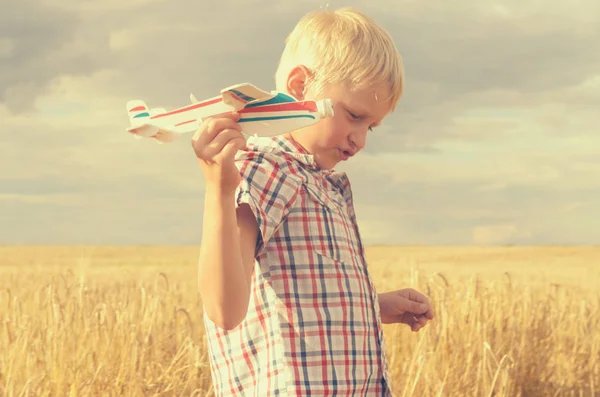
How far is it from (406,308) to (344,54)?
2.54 ft

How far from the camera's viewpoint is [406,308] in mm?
2143

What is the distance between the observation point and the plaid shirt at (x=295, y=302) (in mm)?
1622

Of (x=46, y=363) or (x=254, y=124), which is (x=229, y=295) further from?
(x=46, y=363)

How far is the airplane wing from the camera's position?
1.36 metres

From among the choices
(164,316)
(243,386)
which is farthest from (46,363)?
(243,386)

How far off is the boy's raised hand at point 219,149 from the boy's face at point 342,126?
36 cm

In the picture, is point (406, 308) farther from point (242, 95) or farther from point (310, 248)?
point (242, 95)

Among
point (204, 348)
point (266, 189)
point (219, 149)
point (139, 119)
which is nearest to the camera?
point (219, 149)

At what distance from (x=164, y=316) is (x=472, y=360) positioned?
63.9 inches

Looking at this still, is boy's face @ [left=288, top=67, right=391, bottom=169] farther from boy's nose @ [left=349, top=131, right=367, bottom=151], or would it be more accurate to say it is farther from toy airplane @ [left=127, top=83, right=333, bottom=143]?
toy airplane @ [left=127, top=83, right=333, bottom=143]

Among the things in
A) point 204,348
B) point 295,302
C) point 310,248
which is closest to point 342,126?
point 310,248

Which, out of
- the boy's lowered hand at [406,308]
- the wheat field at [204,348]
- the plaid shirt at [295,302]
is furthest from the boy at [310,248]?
the wheat field at [204,348]

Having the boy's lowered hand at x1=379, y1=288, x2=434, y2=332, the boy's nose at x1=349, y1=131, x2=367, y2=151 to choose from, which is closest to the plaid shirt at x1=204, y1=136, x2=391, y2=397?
the boy's nose at x1=349, y1=131, x2=367, y2=151

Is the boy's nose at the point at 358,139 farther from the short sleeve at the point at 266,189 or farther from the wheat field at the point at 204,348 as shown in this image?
the wheat field at the point at 204,348
